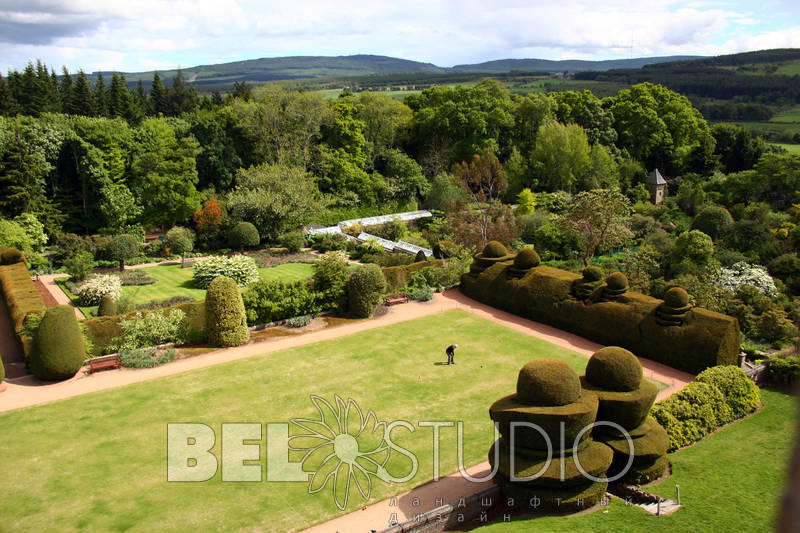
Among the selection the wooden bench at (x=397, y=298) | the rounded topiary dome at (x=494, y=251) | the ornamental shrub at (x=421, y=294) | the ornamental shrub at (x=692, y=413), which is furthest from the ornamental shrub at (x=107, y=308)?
the ornamental shrub at (x=692, y=413)

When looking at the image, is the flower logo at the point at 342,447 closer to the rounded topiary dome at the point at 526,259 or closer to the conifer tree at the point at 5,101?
the rounded topiary dome at the point at 526,259

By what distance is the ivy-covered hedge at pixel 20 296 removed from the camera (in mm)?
20109

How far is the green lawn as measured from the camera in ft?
89.2

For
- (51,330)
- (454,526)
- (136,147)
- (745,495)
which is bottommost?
(454,526)

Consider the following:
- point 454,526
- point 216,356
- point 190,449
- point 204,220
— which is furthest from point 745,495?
point 204,220

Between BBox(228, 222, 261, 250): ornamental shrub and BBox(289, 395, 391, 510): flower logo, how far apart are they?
2094 centimetres

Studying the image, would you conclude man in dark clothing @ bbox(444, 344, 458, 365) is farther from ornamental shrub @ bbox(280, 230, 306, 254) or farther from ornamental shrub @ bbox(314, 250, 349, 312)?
ornamental shrub @ bbox(280, 230, 306, 254)

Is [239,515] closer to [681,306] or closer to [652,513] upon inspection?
[652,513]

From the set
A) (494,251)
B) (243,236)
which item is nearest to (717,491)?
(494,251)

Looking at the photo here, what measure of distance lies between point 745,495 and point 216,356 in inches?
669

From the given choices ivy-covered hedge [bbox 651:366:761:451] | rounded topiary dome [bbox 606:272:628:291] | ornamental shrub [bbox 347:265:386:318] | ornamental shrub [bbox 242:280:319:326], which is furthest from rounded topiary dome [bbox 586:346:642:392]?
ornamental shrub [bbox 242:280:319:326]

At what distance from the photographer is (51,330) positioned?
60.7ft

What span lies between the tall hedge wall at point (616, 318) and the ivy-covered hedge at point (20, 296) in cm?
1832

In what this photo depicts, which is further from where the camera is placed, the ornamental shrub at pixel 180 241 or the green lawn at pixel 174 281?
the ornamental shrub at pixel 180 241
